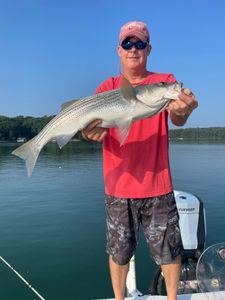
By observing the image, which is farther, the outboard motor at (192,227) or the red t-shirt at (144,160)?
the outboard motor at (192,227)

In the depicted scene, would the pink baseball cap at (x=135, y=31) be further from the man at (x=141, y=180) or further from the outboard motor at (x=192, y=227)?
the outboard motor at (x=192, y=227)

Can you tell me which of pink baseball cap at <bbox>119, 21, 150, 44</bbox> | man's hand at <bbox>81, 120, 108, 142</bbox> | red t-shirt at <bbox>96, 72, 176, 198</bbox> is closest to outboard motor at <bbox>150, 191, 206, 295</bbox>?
red t-shirt at <bbox>96, 72, 176, 198</bbox>

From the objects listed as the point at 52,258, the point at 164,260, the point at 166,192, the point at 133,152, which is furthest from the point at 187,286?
the point at 52,258

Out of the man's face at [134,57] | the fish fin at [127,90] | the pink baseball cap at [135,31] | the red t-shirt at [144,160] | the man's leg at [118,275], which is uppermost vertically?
the pink baseball cap at [135,31]

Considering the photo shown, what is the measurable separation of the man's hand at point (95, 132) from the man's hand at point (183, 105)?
631 millimetres

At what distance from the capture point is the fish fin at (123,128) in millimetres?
3240

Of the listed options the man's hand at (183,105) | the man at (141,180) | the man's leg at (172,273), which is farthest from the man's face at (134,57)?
the man's leg at (172,273)

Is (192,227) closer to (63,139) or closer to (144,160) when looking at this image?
(144,160)

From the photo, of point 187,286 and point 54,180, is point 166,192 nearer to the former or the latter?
point 187,286

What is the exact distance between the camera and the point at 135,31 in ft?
11.3

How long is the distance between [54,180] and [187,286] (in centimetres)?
1970

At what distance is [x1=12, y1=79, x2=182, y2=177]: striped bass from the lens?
3.15 metres

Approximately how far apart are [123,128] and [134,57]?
0.73 meters

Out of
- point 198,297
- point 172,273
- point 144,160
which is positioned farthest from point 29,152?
point 198,297
